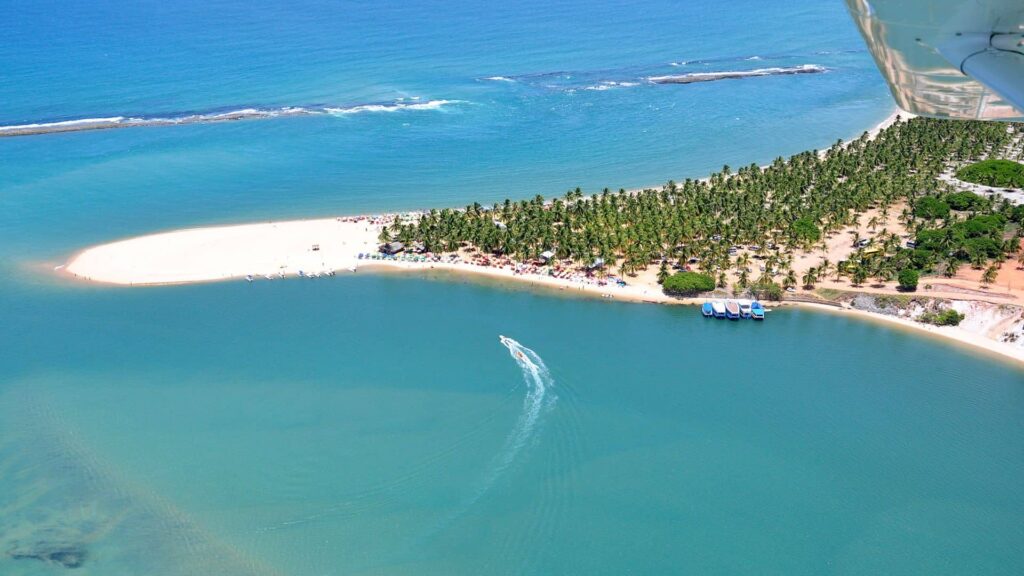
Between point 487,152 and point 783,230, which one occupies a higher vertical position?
point 487,152

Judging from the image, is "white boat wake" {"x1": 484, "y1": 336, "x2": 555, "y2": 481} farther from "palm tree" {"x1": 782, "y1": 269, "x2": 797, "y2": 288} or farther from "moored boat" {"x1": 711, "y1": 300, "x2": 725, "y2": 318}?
"palm tree" {"x1": 782, "y1": 269, "x2": 797, "y2": 288}

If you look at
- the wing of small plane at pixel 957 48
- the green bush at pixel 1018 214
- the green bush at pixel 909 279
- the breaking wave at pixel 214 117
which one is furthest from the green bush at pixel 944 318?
the breaking wave at pixel 214 117

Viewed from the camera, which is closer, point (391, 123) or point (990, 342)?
point (990, 342)

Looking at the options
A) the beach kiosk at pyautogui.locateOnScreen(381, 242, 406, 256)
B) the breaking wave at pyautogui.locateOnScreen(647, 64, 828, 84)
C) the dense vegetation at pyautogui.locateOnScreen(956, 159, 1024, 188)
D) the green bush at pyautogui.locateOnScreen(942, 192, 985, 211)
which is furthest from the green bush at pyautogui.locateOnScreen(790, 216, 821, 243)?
Result: the breaking wave at pyautogui.locateOnScreen(647, 64, 828, 84)

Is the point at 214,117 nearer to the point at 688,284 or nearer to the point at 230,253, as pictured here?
the point at 230,253

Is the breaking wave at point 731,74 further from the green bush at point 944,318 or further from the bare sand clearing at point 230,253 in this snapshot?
the green bush at point 944,318

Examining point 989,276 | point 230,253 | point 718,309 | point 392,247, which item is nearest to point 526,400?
point 718,309

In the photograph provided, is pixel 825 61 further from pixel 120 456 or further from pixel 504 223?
pixel 120 456

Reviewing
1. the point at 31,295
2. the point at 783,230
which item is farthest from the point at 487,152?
the point at 31,295
